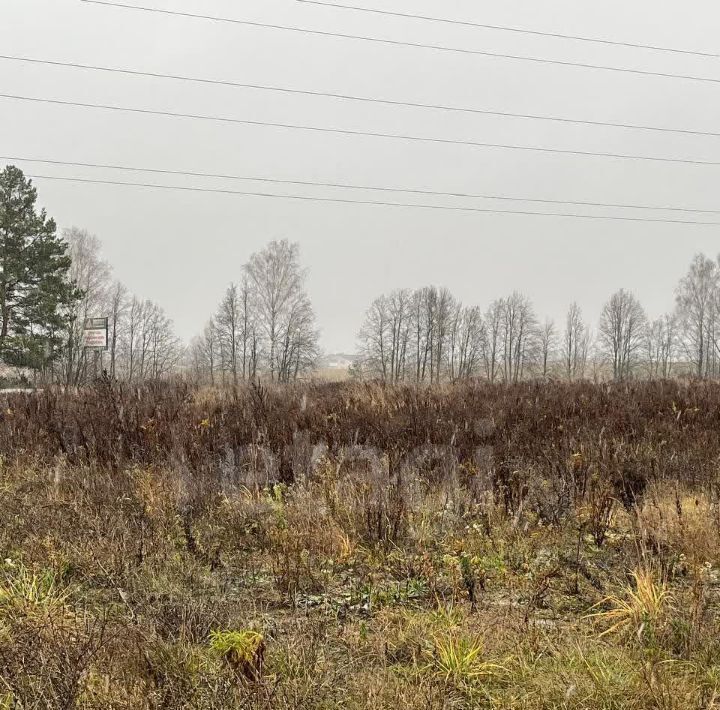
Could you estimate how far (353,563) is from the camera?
3.52 m

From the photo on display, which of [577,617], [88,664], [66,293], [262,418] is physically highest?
[66,293]

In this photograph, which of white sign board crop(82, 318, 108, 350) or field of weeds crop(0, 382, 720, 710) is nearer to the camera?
field of weeds crop(0, 382, 720, 710)

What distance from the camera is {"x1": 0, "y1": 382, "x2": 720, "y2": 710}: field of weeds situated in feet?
6.72

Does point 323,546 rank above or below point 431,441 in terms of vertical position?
below

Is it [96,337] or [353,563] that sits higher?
[96,337]

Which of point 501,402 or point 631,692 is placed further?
point 501,402

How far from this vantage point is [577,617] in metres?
2.80

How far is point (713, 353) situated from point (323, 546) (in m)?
57.7

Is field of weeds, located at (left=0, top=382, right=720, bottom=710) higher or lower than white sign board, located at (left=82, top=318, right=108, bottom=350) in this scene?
lower

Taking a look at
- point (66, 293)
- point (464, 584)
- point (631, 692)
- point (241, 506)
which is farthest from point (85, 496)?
point (66, 293)

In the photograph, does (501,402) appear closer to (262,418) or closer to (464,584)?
(262,418)

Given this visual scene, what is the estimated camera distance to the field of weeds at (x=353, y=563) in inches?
80.6

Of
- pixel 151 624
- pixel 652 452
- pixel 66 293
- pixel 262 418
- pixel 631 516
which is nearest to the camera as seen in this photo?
pixel 151 624

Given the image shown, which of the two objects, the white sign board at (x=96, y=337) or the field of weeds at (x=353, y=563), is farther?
the white sign board at (x=96, y=337)
